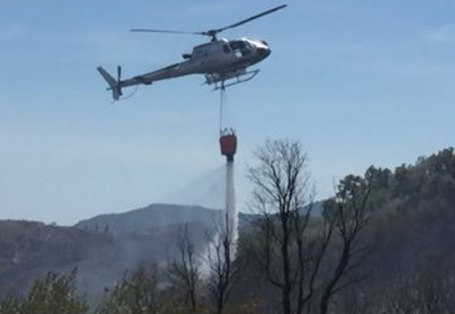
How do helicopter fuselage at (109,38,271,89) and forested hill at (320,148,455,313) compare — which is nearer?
helicopter fuselage at (109,38,271,89)

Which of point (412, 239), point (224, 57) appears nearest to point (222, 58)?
point (224, 57)

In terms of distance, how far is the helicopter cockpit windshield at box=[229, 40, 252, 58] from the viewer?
69.9 metres

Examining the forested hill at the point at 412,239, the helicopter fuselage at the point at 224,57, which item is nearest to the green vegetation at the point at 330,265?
the forested hill at the point at 412,239

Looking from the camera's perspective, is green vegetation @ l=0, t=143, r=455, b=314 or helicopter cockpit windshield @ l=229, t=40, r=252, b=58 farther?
helicopter cockpit windshield @ l=229, t=40, r=252, b=58

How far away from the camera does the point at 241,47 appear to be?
7031 centimetres

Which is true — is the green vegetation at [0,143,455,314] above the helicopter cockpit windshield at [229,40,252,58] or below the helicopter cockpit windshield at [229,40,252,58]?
below

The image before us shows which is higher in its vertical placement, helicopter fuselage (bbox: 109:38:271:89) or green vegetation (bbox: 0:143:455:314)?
helicopter fuselage (bbox: 109:38:271:89)

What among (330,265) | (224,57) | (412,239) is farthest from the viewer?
(412,239)

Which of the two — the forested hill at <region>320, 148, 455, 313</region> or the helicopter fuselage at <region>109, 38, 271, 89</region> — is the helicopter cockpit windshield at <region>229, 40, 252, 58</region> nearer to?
the helicopter fuselage at <region>109, 38, 271, 89</region>

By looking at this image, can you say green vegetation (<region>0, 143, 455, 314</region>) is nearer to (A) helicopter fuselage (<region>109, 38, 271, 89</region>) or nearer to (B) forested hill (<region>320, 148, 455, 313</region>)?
(B) forested hill (<region>320, 148, 455, 313</region>)

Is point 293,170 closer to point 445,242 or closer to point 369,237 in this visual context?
point 369,237

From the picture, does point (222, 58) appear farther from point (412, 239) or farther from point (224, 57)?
point (412, 239)

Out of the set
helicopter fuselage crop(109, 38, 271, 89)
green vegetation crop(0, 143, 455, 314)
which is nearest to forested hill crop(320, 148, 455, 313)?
green vegetation crop(0, 143, 455, 314)

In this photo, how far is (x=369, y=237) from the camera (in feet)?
309
